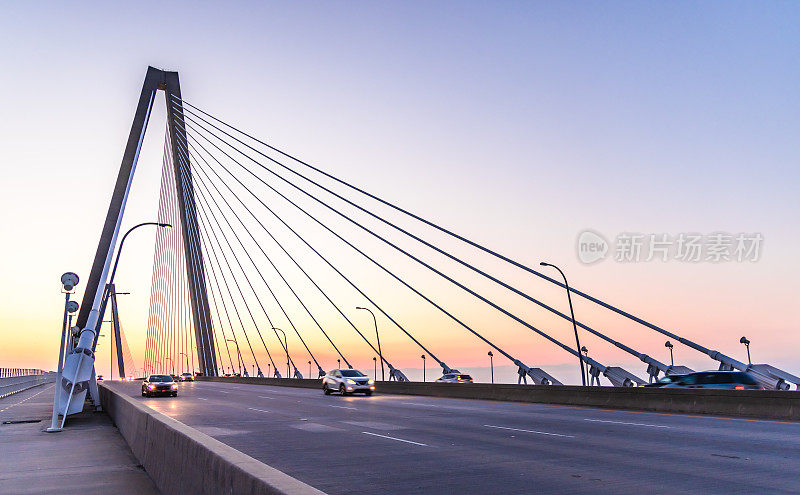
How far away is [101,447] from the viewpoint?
48.2 ft

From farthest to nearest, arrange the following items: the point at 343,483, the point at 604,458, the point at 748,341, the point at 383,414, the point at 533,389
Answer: the point at 748,341 → the point at 533,389 → the point at 383,414 → the point at 604,458 → the point at 343,483

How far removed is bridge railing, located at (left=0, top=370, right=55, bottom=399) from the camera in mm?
55287

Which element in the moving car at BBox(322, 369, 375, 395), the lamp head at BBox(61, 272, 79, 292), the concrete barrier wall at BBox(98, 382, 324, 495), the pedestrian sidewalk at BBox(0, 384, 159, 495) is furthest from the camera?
the moving car at BBox(322, 369, 375, 395)

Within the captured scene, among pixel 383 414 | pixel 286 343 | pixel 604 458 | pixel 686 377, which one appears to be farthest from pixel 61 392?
pixel 286 343

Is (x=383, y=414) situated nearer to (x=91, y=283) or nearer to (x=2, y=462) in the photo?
(x=2, y=462)

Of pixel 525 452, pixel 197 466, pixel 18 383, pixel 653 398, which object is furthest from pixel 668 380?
pixel 18 383

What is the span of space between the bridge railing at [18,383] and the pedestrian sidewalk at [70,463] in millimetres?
35869

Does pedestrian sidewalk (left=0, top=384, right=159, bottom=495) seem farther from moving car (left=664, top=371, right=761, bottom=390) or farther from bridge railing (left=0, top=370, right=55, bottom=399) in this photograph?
bridge railing (left=0, top=370, right=55, bottom=399)

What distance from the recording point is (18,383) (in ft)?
224

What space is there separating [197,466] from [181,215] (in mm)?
42905

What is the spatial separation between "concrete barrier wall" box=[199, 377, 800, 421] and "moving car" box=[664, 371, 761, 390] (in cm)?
237

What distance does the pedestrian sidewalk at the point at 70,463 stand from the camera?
31.8ft

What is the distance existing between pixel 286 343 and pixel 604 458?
9439 centimetres

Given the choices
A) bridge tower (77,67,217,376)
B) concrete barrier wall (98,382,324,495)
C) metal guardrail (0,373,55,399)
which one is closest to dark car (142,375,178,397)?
bridge tower (77,67,217,376)
